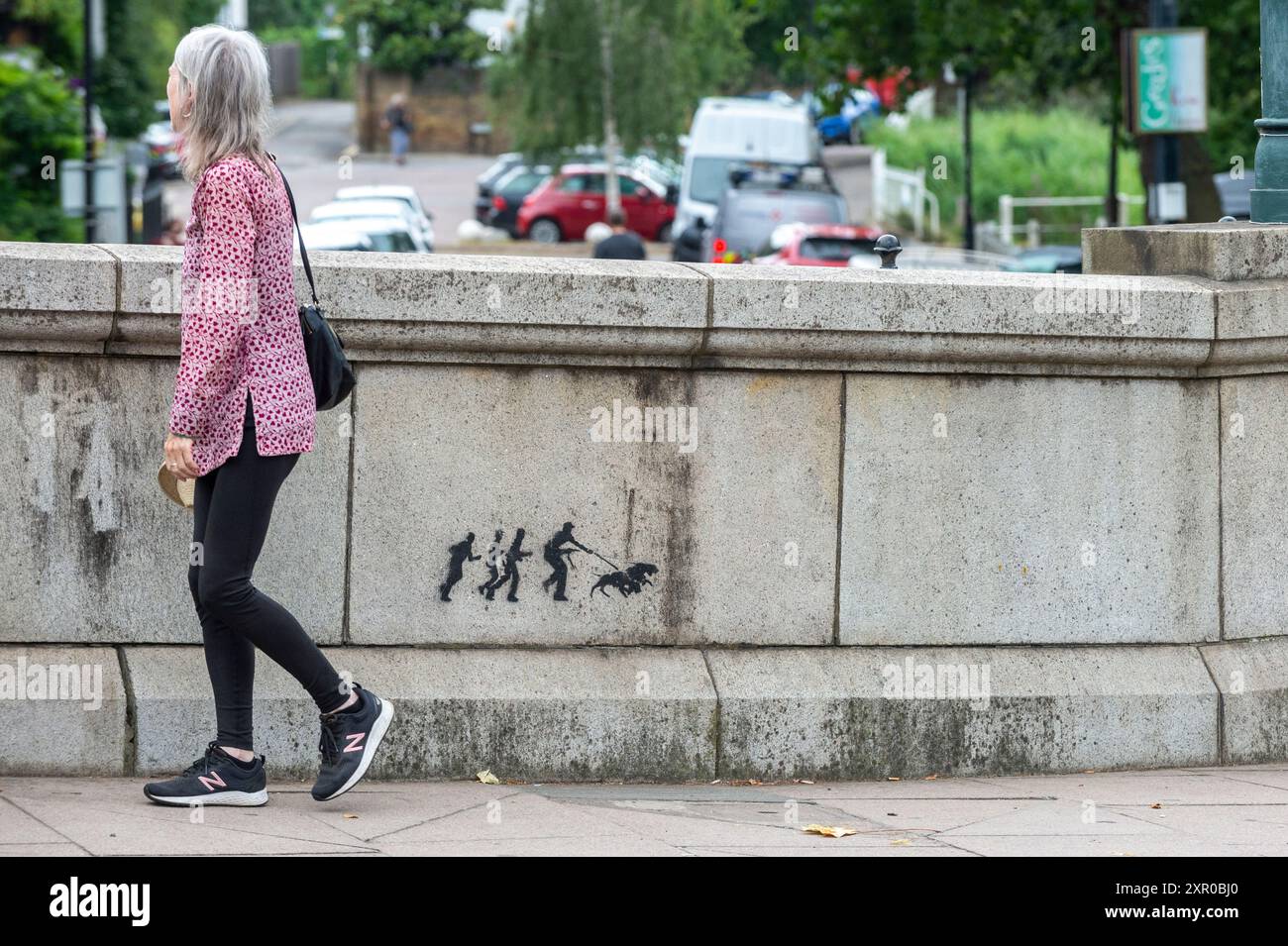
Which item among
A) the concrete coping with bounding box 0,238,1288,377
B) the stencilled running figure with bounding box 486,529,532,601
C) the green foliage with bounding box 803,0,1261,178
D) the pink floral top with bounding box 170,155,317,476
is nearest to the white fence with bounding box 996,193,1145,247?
the green foliage with bounding box 803,0,1261,178

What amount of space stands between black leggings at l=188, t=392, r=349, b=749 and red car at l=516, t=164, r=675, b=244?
1458 inches

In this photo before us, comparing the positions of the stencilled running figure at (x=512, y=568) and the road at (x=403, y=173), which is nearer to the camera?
the stencilled running figure at (x=512, y=568)

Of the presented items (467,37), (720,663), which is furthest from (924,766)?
(467,37)

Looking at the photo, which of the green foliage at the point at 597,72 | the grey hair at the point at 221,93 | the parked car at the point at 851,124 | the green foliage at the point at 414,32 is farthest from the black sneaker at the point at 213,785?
the green foliage at the point at 414,32

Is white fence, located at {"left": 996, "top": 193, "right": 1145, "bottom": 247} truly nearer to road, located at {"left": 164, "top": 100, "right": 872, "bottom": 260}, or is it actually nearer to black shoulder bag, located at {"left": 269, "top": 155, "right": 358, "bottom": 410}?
road, located at {"left": 164, "top": 100, "right": 872, "bottom": 260}

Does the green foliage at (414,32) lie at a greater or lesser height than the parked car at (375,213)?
greater

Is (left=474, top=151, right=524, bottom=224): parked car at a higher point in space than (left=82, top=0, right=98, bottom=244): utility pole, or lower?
higher

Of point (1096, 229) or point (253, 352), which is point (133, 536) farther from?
point (1096, 229)

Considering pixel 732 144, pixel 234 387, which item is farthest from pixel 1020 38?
pixel 234 387

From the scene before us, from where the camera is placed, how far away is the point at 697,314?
5375mm

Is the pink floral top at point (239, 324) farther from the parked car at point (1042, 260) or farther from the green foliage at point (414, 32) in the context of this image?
the green foliage at point (414, 32)

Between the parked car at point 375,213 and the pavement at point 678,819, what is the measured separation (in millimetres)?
20723

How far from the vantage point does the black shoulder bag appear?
15.5 feet

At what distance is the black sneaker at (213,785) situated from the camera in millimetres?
4789
